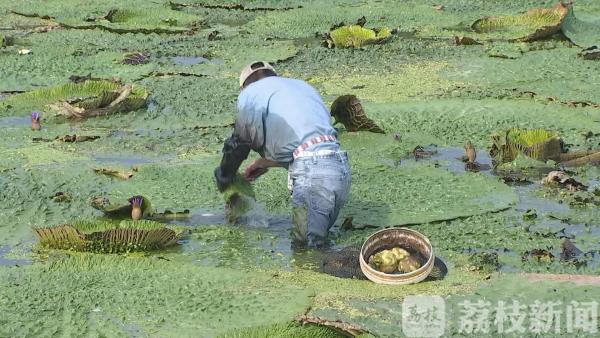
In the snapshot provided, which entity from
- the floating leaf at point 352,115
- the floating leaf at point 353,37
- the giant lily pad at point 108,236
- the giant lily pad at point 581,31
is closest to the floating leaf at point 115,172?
the giant lily pad at point 108,236

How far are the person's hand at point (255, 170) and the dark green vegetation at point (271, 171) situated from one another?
0.71 ft

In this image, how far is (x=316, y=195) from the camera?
5.44m

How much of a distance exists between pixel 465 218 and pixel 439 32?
5.23 meters

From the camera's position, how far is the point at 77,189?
633cm

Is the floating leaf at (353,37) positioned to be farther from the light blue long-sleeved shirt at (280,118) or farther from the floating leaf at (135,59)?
the light blue long-sleeved shirt at (280,118)

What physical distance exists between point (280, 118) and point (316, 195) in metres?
0.48

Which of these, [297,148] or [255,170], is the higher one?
[297,148]

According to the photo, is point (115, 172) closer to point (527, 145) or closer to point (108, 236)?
point (108, 236)

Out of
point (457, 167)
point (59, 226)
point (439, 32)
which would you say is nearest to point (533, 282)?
point (457, 167)

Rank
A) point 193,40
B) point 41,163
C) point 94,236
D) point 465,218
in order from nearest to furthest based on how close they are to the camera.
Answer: point 94,236 → point 465,218 → point 41,163 → point 193,40

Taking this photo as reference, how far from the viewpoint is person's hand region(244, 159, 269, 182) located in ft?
19.1

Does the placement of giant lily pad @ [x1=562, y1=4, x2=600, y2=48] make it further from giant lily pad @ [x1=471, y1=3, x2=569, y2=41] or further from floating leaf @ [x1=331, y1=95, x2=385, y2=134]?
floating leaf @ [x1=331, y1=95, x2=385, y2=134]

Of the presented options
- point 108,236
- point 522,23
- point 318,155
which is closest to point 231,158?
point 318,155

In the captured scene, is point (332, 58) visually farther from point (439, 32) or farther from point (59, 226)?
point (59, 226)
